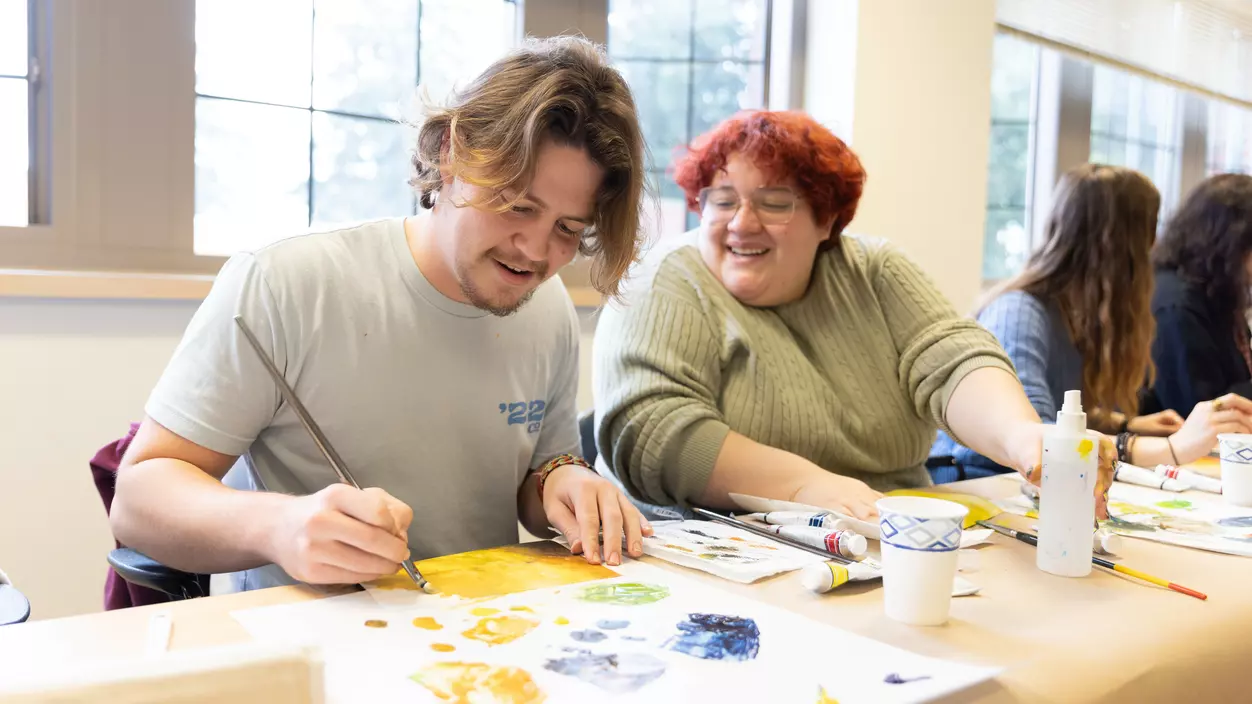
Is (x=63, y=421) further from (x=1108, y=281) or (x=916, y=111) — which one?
(x=916, y=111)

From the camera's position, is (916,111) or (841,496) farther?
(916,111)

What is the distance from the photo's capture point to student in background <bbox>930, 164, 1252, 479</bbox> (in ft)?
6.47

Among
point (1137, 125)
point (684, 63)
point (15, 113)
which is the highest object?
point (1137, 125)

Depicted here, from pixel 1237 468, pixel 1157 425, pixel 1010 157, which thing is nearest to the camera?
pixel 1237 468

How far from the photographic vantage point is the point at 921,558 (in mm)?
815

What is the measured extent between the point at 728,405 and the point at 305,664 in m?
1.03

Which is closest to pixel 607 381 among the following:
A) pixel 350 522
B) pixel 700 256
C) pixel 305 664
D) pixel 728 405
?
pixel 728 405

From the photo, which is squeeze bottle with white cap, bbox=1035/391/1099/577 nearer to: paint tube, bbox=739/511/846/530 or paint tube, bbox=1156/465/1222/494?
paint tube, bbox=739/511/846/530

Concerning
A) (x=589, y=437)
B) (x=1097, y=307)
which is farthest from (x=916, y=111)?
(x=589, y=437)

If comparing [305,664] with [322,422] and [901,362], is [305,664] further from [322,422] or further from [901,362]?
[901,362]

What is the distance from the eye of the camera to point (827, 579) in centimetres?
89

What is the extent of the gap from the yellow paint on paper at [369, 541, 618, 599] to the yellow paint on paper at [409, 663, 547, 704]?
0.17 meters

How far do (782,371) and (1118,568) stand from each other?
61 cm

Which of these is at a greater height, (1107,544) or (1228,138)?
(1228,138)
